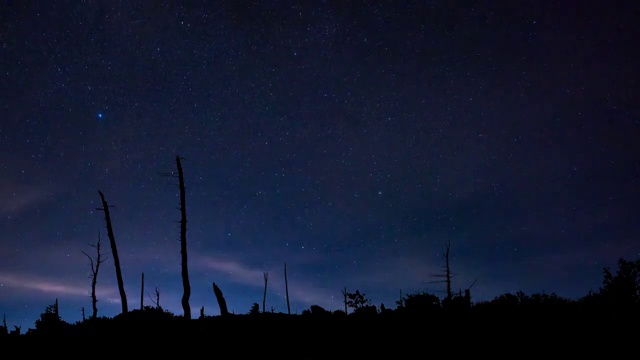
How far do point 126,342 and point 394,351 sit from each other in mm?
15259

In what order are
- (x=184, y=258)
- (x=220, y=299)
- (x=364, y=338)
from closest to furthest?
(x=364, y=338) < (x=184, y=258) < (x=220, y=299)

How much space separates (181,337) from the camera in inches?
950

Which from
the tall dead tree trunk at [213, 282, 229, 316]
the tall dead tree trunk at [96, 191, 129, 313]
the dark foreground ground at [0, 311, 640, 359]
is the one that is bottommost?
the dark foreground ground at [0, 311, 640, 359]

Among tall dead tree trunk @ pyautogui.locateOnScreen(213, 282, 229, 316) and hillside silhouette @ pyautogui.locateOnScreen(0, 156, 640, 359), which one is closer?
hillside silhouette @ pyautogui.locateOnScreen(0, 156, 640, 359)

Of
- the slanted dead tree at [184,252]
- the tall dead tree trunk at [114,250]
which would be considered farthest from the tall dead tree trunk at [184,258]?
the tall dead tree trunk at [114,250]

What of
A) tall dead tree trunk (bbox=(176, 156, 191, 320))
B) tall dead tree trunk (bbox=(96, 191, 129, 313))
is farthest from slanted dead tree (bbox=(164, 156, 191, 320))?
tall dead tree trunk (bbox=(96, 191, 129, 313))

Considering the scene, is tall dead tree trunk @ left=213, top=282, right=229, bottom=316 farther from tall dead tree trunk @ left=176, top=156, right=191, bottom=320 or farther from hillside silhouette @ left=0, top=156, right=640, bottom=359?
tall dead tree trunk @ left=176, top=156, right=191, bottom=320

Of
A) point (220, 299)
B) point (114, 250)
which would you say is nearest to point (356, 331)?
point (220, 299)

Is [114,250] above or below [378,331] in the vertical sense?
above

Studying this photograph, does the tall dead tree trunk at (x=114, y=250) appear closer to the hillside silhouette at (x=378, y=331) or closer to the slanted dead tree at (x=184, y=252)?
the hillside silhouette at (x=378, y=331)

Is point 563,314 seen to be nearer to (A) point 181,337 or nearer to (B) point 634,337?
(B) point 634,337

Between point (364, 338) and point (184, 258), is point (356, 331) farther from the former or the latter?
point (184, 258)

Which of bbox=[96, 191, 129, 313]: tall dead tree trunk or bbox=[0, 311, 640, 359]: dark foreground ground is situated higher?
bbox=[96, 191, 129, 313]: tall dead tree trunk

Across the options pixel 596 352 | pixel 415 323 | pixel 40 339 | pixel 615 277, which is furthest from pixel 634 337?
pixel 615 277
